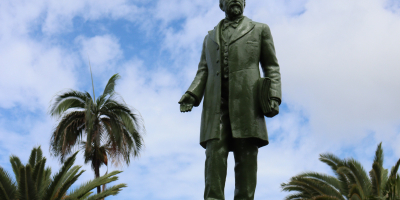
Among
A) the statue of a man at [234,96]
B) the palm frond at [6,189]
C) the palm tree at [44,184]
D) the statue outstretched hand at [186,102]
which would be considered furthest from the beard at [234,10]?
the palm frond at [6,189]

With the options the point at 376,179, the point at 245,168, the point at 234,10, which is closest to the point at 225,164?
the point at 245,168

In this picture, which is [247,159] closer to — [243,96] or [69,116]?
[243,96]

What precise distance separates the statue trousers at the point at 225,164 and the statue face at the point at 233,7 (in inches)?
52.3

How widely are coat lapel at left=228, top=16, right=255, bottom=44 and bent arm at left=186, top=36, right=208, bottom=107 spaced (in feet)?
1.76

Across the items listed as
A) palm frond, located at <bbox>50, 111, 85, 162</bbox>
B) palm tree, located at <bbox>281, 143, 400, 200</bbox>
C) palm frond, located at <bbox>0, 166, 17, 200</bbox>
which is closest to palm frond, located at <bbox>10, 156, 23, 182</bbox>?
palm frond, located at <bbox>0, 166, 17, 200</bbox>

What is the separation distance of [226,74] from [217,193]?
145 centimetres

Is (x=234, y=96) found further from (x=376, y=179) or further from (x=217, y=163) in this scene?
(x=376, y=179)

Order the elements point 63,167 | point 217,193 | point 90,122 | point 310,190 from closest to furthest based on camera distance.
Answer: point 217,193, point 63,167, point 310,190, point 90,122

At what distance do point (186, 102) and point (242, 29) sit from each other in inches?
46.0

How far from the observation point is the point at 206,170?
5340 mm

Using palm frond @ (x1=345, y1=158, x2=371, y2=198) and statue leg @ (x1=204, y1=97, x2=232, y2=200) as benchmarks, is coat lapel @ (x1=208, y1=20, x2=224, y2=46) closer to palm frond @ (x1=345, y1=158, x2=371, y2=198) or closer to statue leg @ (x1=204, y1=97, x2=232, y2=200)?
statue leg @ (x1=204, y1=97, x2=232, y2=200)

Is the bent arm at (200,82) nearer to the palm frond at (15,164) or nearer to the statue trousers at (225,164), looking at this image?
the statue trousers at (225,164)

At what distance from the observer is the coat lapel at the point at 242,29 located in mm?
5766

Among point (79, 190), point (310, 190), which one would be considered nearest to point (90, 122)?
point (79, 190)
